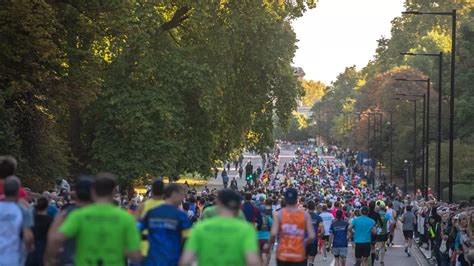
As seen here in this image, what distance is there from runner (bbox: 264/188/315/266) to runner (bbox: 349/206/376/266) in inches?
344

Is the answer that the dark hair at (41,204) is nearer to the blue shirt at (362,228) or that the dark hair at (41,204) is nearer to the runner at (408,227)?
the blue shirt at (362,228)

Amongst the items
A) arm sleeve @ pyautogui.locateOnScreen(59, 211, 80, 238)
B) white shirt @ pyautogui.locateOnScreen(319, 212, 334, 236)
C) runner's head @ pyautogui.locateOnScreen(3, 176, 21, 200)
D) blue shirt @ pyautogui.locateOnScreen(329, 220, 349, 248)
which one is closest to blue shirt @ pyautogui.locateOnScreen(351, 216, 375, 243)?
blue shirt @ pyautogui.locateOnScreen(329, 220, 349, 248)

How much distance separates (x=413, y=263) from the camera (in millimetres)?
32719

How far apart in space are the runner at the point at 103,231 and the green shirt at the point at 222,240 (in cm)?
85

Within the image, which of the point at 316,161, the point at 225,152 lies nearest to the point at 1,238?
the point at 225,152

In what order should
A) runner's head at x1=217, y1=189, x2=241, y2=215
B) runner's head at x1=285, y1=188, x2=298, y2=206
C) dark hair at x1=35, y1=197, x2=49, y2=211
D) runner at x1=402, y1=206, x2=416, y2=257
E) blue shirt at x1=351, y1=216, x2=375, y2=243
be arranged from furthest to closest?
1. runner at x1=402, y1=206, x2=416, y2=257
2. blue shirt at x1=351, y1=216, x2=375, y2=243
3. runner's head at x1=285, y1=188, x2=298, y2=206
4. dark hair at x1=35, y1=197, x2=49, y2=211
5. runner's head at x1=217, y1=189, x2=241, y2=215

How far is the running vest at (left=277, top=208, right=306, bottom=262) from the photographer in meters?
15.6

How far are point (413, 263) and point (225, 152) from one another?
22.7 m

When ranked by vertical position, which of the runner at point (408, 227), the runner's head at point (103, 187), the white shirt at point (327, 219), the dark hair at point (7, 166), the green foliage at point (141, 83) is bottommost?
the runner at point (408, 227)

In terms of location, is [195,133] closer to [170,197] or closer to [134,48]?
[134,48]

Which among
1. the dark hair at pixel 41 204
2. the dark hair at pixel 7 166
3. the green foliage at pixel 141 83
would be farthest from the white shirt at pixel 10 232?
the green foliage at pixel 141 83

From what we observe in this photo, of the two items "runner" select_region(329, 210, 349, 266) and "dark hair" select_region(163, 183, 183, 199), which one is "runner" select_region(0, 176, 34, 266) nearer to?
"dark hair" select_region(163, 183, 183, 199)

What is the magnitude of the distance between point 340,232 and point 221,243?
15.7 m

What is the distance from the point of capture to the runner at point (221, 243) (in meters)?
9.68
